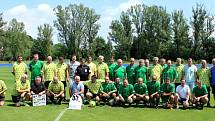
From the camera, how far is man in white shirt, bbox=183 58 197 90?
1748cm

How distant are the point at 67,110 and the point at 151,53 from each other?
7006cm

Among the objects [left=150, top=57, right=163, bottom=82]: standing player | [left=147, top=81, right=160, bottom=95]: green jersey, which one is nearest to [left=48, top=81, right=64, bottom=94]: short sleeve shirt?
[left=147, top=81, right=160, bottom=95]: green jersey

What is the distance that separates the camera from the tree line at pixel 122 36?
2921 inches

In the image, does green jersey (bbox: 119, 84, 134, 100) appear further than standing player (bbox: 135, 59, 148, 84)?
No

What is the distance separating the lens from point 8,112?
48.7ft

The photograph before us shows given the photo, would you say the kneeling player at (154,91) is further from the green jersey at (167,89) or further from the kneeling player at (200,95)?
the kneeling player at (200,95)

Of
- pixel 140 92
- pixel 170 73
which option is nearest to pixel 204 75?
pixel 170 73

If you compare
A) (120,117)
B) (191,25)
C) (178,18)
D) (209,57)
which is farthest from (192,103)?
(178,18)

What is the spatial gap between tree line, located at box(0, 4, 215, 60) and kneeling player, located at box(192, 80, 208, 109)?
180 feet

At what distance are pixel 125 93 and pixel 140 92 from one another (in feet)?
1.94

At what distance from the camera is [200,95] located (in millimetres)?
17047

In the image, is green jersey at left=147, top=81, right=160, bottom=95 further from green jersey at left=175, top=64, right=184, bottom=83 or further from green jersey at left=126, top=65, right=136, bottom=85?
green jersey at left=175, top=64, right=184, bottom=83

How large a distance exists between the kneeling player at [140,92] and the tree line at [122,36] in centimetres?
5512

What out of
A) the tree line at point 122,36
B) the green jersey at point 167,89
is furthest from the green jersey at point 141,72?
the tree line at point 122,36
